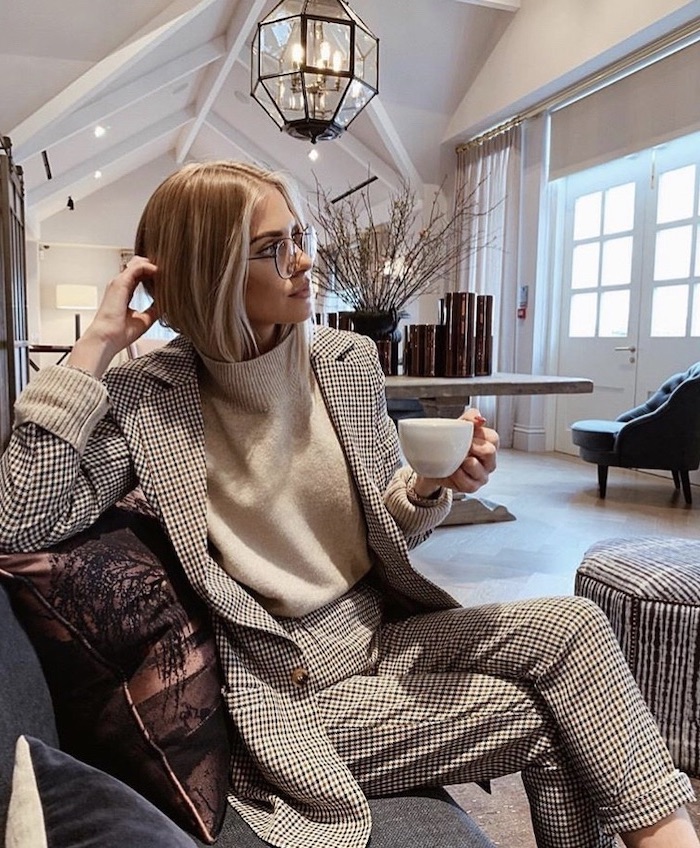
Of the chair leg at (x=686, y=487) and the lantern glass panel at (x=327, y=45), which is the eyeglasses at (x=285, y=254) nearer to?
the lantern glass panel at (x=327, y=45)

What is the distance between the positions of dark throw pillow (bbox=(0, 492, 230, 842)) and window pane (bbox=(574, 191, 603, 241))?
17.7ft

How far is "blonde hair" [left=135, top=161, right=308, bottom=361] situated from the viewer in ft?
3.27

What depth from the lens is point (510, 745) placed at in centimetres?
92

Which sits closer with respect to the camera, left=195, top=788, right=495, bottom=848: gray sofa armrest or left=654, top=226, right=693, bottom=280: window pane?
left=195, top=788, right=495, bottom=848: gray sofa armrest

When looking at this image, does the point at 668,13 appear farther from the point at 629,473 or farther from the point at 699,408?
the point at 629,473

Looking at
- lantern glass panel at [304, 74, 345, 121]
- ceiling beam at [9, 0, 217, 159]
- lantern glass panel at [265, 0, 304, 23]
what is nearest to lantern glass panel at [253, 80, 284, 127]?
lantern glass panel at [304, 74, 345, 121]

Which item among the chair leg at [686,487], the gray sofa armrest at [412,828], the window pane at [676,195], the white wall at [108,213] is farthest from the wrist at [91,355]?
the white wall at [108,213]

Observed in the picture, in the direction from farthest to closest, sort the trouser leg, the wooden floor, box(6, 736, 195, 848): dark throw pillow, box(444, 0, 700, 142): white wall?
box(444, 0, 700, 142): white wall, the wooden floor, the trouser leg, box(6, 736, 195, 848): dark throw pillow

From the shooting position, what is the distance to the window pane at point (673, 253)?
A: 4.68m

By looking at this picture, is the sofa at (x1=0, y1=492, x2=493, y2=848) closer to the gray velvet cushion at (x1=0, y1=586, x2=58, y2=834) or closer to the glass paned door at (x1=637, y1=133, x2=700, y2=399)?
the gray velvet cushion at (x1=0, y1=586, x2=58, y2=834)

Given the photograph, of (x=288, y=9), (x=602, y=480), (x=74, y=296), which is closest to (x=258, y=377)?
(x=288, y=9)

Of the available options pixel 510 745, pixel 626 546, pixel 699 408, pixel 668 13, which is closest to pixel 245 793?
pixel 510 745

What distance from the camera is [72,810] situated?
491 millimetres

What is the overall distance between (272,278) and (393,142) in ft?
20.3
